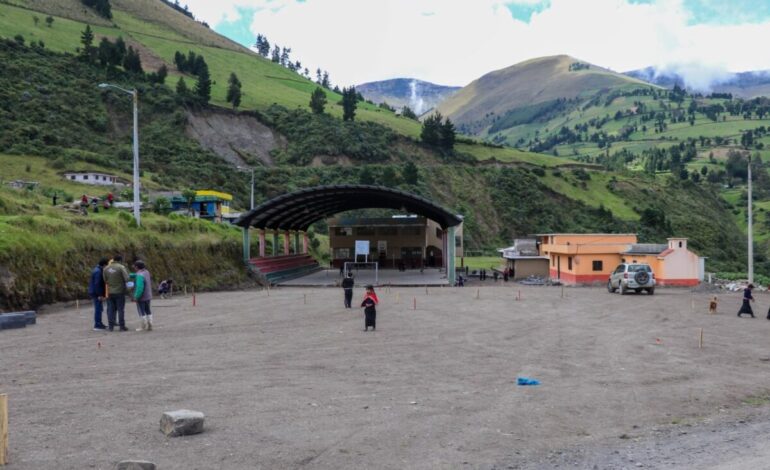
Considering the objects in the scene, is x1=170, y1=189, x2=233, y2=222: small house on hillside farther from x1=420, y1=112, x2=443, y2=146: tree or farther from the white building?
x1=420, y1=112, x2=443, y2=146: tree

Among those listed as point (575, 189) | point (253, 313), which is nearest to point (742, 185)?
point (575, 189)

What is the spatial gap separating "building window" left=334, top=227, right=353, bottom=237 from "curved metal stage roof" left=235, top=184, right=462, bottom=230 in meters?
2.51

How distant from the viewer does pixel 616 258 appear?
4659 centimetres

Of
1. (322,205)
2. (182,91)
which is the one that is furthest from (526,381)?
(182,91)

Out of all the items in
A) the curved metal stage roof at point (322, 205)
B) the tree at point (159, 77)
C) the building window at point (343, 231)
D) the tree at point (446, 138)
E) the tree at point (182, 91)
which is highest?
the tree at point (159, 77)

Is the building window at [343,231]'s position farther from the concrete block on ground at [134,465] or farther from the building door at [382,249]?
the concrete block on ground at [134,465]

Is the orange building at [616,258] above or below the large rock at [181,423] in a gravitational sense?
above

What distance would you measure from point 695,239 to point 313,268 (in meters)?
63.3

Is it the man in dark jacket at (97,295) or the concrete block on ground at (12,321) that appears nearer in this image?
the man in dark jacket at (97,295)

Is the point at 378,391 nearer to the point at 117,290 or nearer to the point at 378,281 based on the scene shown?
the point at 117,290

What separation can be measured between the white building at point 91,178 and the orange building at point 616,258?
133 feet

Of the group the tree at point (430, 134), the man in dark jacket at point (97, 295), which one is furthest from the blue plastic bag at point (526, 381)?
the tree at point (430, 134)

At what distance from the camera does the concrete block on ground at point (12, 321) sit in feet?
59.8

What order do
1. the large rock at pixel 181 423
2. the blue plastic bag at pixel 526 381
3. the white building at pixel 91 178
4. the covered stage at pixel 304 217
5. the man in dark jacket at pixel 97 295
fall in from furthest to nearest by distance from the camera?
the white building at pixel 91 178 < the covered stage at pixel 304 217 < the man in dark jacket at pixel 97 295 < the blue plastic bag at pixel 526 381 < the large rock at pixel 181 423
